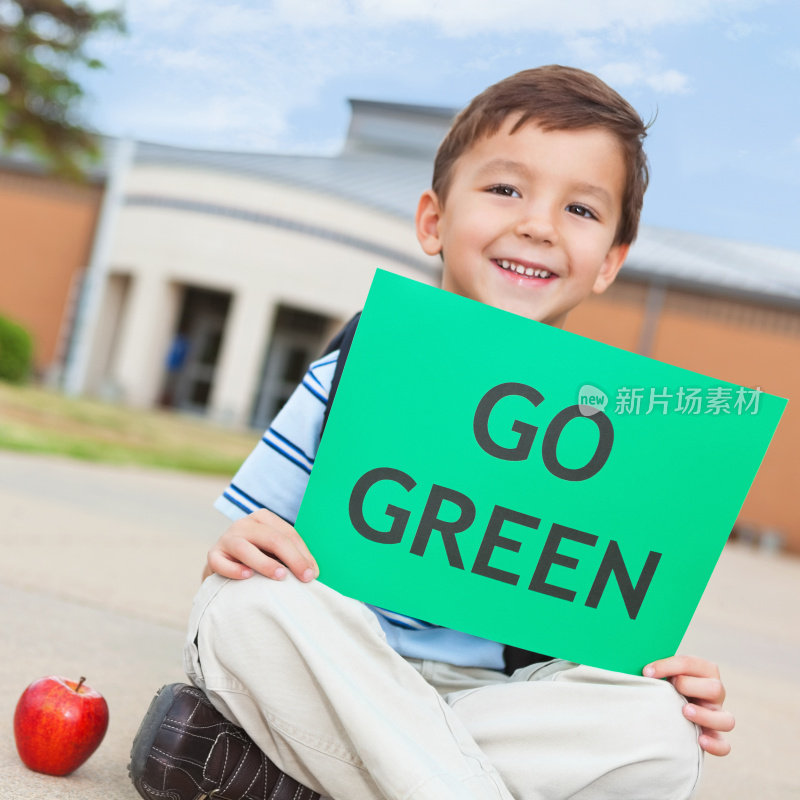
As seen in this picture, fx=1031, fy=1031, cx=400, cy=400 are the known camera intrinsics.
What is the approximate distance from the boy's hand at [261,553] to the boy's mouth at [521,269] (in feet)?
1.82

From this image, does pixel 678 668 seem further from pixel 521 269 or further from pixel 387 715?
pixel 521 269

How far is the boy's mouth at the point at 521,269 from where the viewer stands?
160cm

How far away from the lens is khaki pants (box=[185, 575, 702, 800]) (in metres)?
1.20

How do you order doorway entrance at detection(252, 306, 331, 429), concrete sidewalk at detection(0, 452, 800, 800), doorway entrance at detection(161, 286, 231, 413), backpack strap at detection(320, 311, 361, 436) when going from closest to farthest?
backpack strap at detection(320, 311, 361, 436) < concrete sidewalk at detection(0, 452, 800, 800) < doorway entrance at detection(252, 306, 331, 429) < doorway entrance at detection(161, 286, 231, 413)

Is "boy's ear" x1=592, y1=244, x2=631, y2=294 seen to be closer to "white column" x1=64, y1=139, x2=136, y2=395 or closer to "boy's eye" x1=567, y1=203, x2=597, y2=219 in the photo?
"boy's eye" x1=567, y1=203, x2=597, y2=219

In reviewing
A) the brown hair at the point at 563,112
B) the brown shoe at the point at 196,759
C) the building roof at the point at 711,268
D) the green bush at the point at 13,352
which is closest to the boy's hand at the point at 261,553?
the brown shoe at the point at 196,759

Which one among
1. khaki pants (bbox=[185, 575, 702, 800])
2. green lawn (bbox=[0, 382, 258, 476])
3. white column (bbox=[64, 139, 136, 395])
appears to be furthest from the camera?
white column (bbox=[64, 139, 136, 395])

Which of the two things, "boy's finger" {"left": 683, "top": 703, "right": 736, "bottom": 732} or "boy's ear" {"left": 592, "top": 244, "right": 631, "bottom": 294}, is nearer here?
"boy's finger" {"left": 683, "top": 703, "right": 736, "bottom": 732}

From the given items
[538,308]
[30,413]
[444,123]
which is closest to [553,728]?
[538,308]

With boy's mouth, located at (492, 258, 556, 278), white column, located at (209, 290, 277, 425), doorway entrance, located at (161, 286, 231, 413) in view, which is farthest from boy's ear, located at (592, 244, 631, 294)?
doorway entrance, located at (161, 286, 231, 413)

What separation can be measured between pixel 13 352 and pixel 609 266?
37.3 ft

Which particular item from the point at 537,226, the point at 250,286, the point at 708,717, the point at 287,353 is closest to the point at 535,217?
the point at 537,226

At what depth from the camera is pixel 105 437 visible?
8.86 meters

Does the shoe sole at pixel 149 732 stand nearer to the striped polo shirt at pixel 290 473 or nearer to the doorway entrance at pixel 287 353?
the striped polo shirt at pixel 290 473
